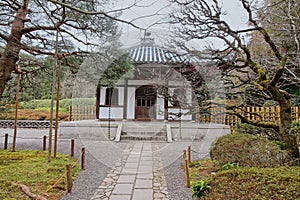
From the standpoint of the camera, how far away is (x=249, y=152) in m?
3.32

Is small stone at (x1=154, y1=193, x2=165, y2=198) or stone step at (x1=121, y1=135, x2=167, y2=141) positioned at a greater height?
stone step at (x1=121, y1=135, x2=167, y2=141)

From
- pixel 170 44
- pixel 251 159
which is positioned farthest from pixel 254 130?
pixel 170 44

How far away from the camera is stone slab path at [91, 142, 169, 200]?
304cm

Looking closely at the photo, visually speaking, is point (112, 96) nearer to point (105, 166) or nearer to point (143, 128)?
point (143, 128)

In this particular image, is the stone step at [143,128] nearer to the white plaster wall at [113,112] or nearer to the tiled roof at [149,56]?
the white plaster wall at [113,112]

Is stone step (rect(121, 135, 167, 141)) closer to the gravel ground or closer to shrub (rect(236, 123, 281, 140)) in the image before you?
the gravel ground

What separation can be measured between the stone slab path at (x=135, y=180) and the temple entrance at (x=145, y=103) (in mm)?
4596

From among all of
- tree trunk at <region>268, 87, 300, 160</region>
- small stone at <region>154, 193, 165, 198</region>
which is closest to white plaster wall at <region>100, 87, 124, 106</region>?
small stone at <region>154, 193, 165, 198</region>

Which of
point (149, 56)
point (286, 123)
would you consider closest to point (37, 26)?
point (286, 123)

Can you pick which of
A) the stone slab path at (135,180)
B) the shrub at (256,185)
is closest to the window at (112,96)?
the stone slab path at (135,180)

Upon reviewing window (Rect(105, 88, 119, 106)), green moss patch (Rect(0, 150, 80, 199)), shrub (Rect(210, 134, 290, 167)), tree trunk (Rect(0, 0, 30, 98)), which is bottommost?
green moss patch (Rect(0, 150, 80, 199))

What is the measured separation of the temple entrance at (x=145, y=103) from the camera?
10.3 metres

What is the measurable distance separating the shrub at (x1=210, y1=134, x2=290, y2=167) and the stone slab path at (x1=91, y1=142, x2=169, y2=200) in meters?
1.08

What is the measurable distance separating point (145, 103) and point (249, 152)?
7320 millimetres
